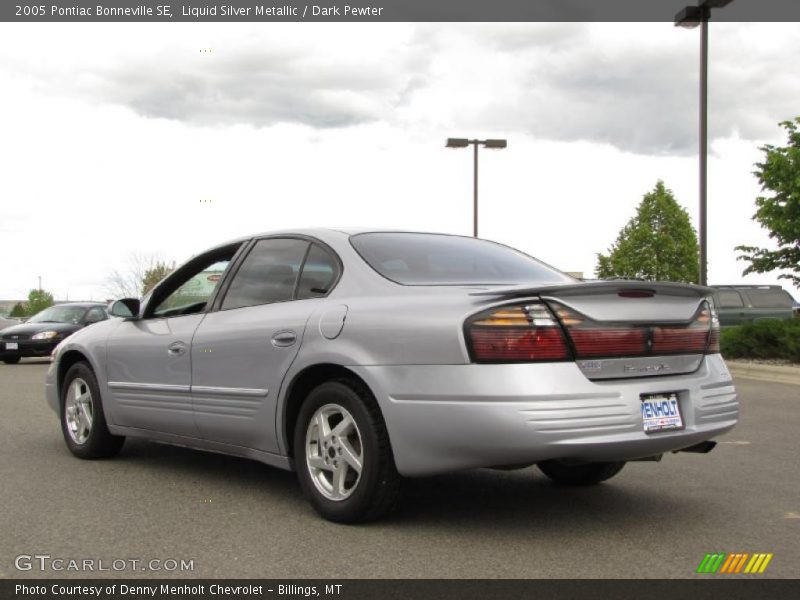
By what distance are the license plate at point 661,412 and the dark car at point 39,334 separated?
17903mm

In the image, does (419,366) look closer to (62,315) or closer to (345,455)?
(345,455)

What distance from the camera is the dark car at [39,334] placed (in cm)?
2056

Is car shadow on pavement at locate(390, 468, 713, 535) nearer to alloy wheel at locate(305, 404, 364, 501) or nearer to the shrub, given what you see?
alloy wheel at locate(305, 404, 364, 501)

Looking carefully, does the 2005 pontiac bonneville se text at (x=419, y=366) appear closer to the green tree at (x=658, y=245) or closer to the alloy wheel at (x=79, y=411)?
the alloy wheel at (x=79, y=411)

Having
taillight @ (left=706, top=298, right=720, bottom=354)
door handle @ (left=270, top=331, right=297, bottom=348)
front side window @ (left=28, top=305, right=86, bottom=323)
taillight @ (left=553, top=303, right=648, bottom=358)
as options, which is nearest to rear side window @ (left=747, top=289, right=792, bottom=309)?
front side window @ (left=28, top=305, right=86, bottom=323)

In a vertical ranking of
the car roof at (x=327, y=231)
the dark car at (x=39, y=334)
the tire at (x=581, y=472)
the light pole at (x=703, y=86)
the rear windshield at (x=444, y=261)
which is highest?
the light pole at (x=703, y=86)

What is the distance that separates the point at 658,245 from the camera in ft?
213

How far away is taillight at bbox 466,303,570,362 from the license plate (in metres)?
0.50

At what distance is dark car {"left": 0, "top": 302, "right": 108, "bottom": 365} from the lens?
2056 cm

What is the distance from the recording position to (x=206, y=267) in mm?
6289

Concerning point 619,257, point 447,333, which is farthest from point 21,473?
point 619,257

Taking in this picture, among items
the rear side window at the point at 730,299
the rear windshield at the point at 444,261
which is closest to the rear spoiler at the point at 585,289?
the rear windshield at the point at 444,261

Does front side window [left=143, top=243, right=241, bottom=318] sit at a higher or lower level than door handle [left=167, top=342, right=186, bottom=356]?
higher
